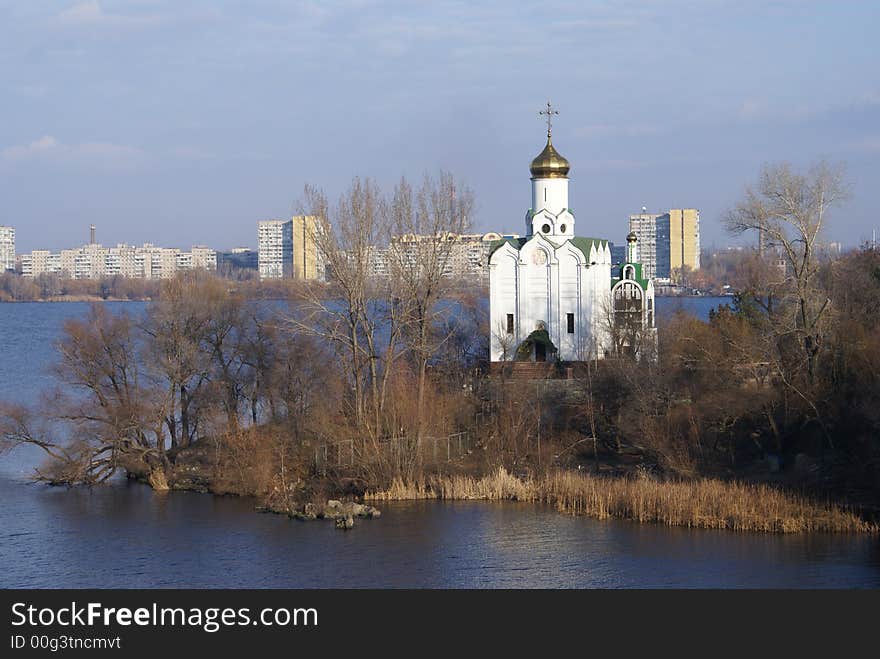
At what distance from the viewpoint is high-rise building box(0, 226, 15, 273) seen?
16788cm

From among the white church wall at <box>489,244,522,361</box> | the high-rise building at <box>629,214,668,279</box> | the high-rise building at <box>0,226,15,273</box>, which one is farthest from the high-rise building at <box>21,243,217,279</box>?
the white church wall at <box>489,244,522,361</box>

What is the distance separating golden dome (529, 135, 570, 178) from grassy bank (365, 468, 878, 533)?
10.0 m

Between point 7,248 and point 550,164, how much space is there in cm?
15266

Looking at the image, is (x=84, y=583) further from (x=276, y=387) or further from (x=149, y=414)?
(x=276, y=387)

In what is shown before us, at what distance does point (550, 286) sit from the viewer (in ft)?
102

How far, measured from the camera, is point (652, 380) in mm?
25172

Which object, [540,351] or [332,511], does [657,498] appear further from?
[540,351]

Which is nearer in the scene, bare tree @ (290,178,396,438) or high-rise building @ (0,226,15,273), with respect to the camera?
bare tree @ (290,178,396,438)

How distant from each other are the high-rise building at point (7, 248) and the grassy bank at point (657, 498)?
508 feet

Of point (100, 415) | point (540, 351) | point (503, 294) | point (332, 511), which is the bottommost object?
point (332, 511)

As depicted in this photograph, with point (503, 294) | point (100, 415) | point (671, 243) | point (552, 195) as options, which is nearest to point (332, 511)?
point (100, 415)

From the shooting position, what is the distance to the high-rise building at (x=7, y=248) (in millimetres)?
167875

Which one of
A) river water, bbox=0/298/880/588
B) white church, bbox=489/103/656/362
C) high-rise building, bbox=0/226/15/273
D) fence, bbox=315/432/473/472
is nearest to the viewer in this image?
river water, bbox=0/298/880/588

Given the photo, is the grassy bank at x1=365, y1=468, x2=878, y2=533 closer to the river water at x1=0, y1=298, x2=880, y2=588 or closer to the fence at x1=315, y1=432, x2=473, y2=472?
the river water at x1=0, y1=298, x2=880, y2=588
